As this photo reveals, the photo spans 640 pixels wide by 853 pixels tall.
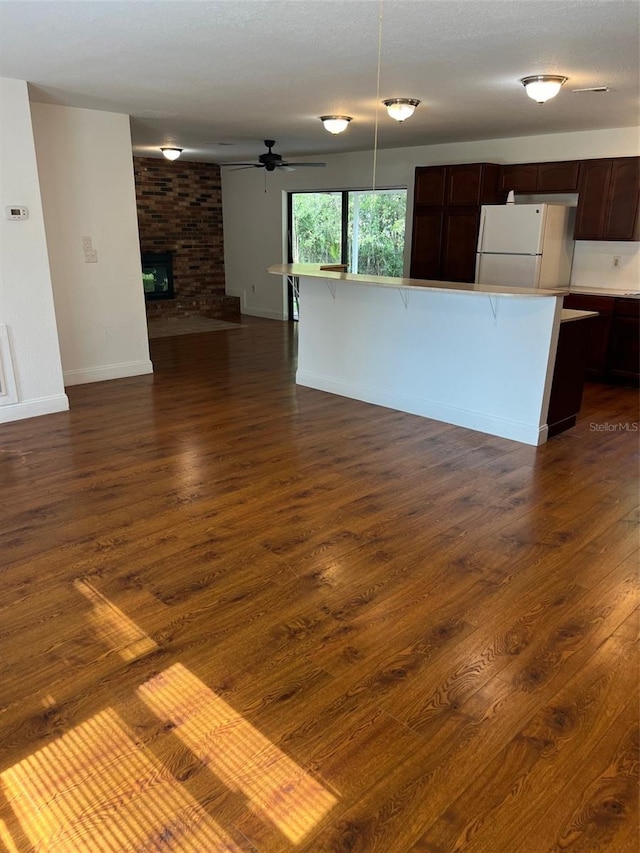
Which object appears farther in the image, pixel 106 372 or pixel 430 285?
pixel 106 372

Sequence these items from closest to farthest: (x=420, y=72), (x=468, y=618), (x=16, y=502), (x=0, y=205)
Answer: (x=468, y=618)
(x=16, y=502)
(x=420, y=72)
(x=0, y=205)

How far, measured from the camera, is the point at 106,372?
5.91m

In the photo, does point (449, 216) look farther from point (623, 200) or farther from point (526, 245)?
point (623, 200)

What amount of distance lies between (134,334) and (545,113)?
4187 mm

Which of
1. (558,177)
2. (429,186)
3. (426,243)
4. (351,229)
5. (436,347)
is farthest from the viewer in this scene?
(351,229)

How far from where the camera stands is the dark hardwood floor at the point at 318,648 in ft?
5.18

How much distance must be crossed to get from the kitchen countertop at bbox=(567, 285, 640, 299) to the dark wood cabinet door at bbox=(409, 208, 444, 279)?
5.01ft

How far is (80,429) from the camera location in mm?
4512

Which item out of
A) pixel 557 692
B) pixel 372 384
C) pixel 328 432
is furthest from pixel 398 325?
pixel 557 692

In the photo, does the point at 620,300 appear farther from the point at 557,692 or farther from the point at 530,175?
the point at 557,692

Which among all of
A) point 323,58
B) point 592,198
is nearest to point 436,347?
point 323,58

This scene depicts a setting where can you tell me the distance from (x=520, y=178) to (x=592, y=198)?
0.81 metres

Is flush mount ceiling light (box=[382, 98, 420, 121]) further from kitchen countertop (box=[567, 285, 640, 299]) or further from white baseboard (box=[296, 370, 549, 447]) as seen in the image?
kitchen countertop (box=[567, 285, 640, 299])

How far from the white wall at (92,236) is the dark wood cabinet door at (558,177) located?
4057 mm
